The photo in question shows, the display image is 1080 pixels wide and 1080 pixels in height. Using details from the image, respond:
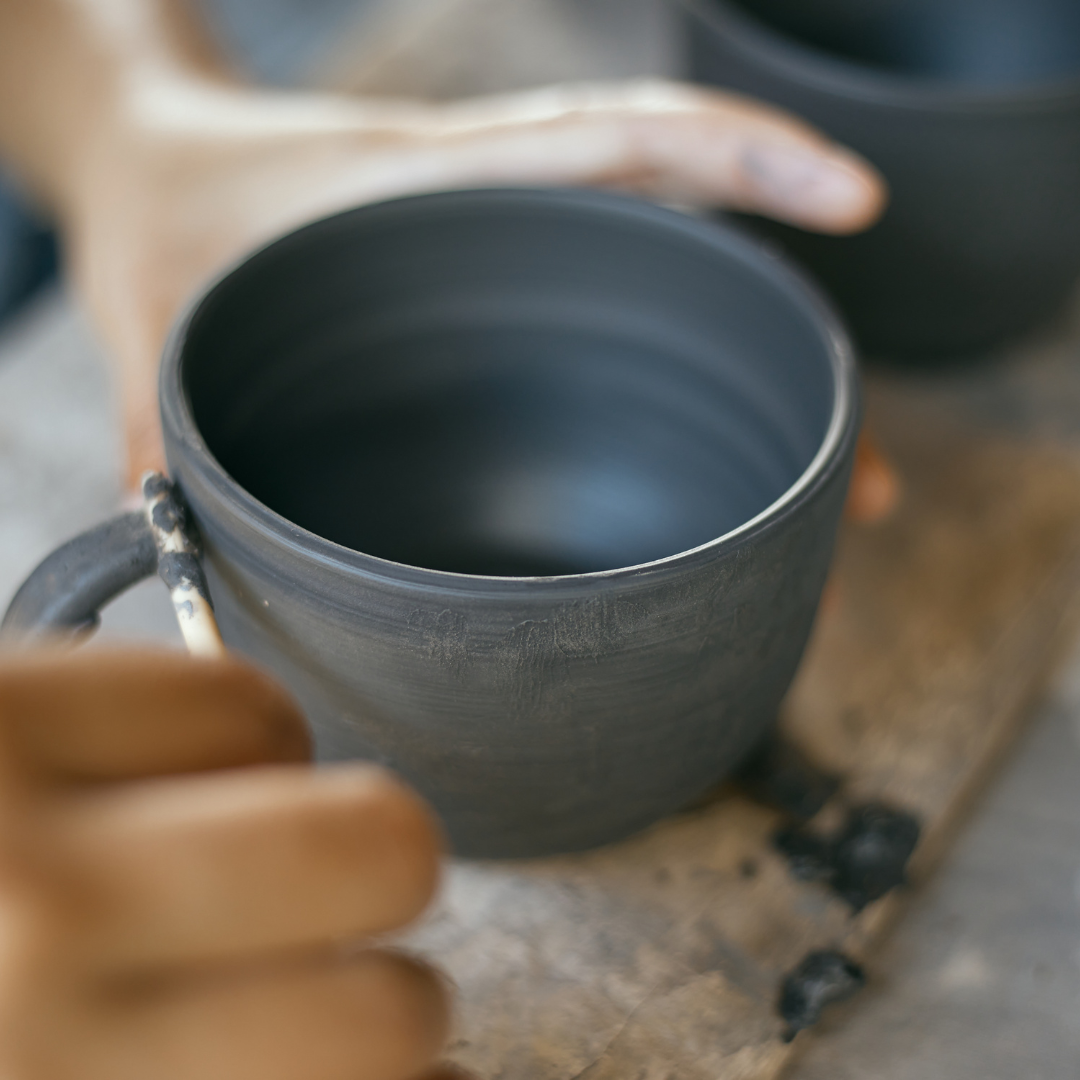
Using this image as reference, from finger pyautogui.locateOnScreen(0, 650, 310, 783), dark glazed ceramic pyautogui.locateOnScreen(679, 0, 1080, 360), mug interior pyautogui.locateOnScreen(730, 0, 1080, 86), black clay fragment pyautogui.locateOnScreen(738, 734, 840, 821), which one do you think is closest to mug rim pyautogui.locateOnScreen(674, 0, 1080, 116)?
dark glazed ceramic pyautogui.locateOnScreen(679, 0, 1080, 360)

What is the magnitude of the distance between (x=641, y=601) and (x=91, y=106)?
53cm

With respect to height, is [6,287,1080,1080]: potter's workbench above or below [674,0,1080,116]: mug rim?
below

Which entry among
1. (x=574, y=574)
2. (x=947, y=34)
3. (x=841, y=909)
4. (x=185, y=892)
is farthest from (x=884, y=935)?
(x=947, y=34)

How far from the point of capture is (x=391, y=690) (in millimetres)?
283

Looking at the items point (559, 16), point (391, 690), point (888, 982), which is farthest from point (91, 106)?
point (888, 982)

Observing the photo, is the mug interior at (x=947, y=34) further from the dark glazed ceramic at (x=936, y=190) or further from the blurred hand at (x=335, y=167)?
the blurred hand at (x=335, y=167)

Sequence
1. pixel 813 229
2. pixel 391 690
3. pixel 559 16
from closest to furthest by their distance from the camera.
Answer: pixel 391 690 → pixel 813 229 → pixel 559 16

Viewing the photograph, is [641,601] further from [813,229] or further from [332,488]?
[813,229]

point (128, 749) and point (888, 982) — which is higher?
point (128, 749)

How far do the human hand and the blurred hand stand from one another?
28 cm

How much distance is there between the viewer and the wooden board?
0.34 metres

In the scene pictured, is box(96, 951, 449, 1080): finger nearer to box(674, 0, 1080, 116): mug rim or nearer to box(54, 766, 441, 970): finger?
box(54, 766, 441, 970): finger

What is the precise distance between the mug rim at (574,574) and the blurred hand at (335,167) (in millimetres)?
113

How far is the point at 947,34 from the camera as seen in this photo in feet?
2.19
